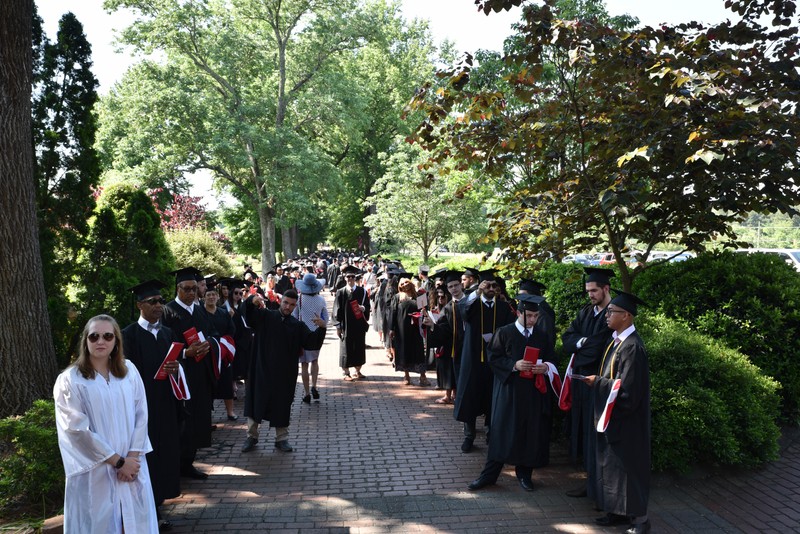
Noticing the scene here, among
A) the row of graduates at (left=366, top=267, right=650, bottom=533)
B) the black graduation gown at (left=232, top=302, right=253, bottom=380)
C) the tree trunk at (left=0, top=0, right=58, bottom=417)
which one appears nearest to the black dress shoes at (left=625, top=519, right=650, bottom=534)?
the row of graduates at (left=366, top=267, right=650, bottom=533)

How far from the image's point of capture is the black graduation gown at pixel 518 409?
19.8ft

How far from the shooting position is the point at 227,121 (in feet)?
95.0

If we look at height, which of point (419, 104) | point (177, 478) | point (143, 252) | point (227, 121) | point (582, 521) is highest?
point (227, 121)

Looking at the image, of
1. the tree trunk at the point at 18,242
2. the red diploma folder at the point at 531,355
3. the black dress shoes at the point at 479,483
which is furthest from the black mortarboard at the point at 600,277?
the tree trunk at the point at 18,242

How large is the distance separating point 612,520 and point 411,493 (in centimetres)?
189

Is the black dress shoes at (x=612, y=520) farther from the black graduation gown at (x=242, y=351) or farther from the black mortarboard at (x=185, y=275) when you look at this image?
the black graduation gown at (x=242, y=351)

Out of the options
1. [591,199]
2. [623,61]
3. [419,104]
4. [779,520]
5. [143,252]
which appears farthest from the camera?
[143,252]

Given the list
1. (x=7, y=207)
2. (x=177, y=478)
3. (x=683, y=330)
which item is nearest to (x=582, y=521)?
(x=683, y=330)

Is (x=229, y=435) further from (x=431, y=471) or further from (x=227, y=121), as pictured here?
(x=227, y=121)

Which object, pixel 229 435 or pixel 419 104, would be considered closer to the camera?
pixel 419 104

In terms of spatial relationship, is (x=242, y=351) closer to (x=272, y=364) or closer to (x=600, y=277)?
(x=272, y=364)

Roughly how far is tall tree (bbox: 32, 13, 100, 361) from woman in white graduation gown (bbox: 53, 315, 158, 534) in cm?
516

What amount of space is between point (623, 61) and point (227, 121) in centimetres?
2538

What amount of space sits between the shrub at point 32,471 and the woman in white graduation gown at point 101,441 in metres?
1.45
